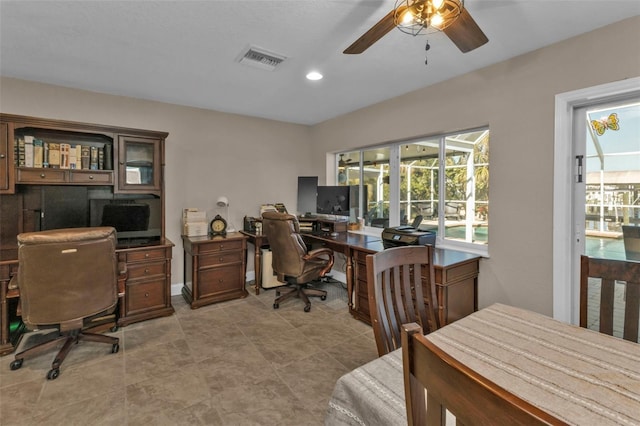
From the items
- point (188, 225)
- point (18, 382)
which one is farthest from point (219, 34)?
point (18, 382)

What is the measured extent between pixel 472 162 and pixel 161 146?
338cm

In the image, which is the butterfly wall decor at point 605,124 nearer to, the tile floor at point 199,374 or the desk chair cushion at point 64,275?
the tile floor at point 199,374

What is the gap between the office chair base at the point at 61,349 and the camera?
2.14 metres

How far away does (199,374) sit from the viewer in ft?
7.13

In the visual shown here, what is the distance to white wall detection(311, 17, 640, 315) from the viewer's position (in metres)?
2.04

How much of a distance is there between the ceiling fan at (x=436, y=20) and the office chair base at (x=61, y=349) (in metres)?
2.97

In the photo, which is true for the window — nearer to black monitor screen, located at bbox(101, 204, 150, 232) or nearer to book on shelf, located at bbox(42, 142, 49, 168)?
black monitor screen, located at bbox(101, 204, 150, 232)

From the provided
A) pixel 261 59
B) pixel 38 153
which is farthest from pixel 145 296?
pixel 261 59

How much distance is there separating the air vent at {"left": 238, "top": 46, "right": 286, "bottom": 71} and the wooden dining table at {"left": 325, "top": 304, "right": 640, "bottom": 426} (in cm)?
234

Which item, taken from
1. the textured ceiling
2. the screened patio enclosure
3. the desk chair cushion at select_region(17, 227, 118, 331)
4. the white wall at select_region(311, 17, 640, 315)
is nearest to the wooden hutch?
the textured ceiling

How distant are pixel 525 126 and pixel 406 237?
133 cm

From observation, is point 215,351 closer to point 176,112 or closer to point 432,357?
point 432,357

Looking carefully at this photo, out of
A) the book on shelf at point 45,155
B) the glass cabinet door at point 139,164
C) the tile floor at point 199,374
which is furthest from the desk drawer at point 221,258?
the book on shelf at point 45,155

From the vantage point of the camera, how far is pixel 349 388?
95 centimetres
